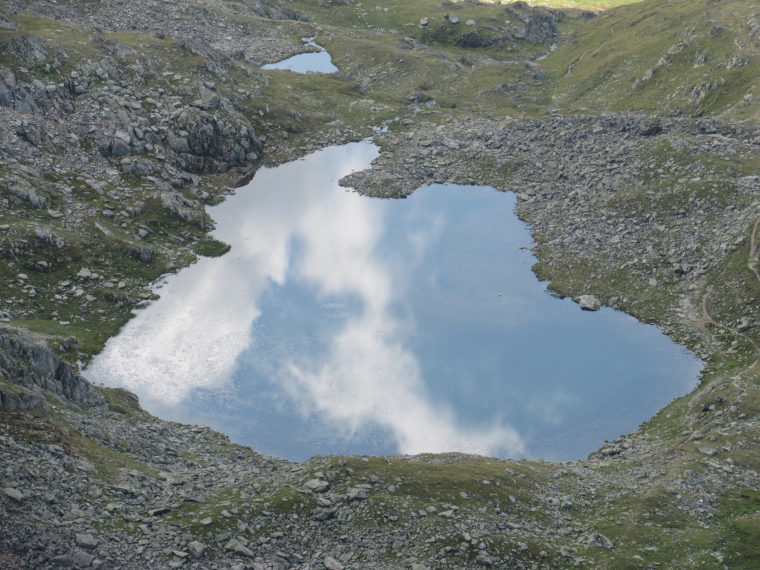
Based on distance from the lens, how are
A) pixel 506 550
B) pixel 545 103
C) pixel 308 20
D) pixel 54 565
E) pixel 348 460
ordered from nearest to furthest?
pixel 54 565 → pixel 506 550 → pixel 348 460 → pixel 545 103 → pixel 308 20

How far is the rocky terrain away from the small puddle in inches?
124

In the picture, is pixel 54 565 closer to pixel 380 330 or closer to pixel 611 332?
pixel 380 330

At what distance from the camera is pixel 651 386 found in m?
57.2

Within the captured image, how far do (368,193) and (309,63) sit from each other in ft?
214

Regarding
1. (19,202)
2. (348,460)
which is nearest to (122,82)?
(19,202)

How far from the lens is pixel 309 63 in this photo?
484 feet

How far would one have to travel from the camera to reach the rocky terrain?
34.4 m

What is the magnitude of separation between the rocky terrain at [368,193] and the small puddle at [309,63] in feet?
10.3

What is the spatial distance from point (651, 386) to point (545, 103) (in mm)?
86827

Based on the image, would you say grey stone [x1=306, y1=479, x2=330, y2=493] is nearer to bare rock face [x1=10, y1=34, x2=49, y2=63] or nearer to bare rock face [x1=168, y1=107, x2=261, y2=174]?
bare rock face [x1=168, y1=107, x2=261, y2=174]

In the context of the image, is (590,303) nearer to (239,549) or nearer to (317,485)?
(317,485)

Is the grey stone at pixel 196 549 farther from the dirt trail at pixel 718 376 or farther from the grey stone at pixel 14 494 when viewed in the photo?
the dirt trail at pixel 718 376

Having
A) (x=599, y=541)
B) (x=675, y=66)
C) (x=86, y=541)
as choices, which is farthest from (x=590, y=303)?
(x=675, y=66)

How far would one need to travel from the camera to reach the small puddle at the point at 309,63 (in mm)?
143375
